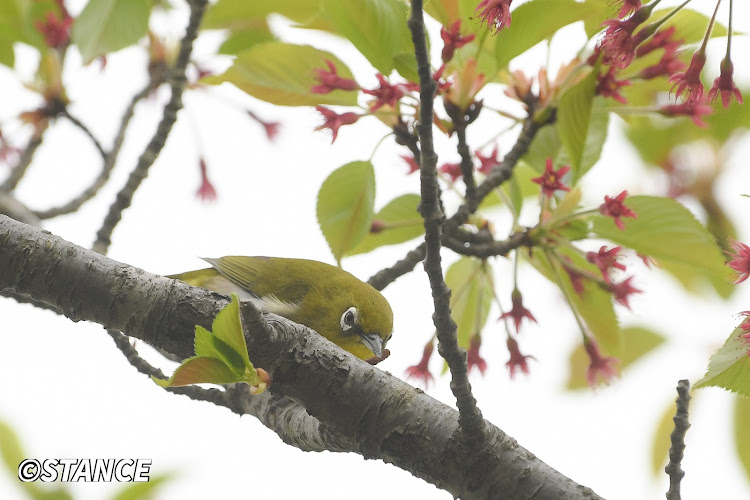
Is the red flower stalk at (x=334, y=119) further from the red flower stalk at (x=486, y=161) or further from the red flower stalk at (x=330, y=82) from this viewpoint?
the red flower stalk at (x=486, y=161)

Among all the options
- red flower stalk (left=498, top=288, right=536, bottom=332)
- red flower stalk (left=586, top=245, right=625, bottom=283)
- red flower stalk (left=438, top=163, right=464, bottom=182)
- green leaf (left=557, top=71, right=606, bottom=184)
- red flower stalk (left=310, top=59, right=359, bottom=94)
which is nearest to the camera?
green leaf (left=557, top=71, right=606, bottom=184)

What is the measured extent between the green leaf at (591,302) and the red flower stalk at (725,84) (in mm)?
1321

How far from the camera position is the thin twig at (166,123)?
4.17 metres

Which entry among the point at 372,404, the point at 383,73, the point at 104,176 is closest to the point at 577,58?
the point at 383,73

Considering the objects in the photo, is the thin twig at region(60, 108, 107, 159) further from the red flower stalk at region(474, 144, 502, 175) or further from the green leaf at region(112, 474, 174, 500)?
the green leaf at region(112, 474, 174, 500)

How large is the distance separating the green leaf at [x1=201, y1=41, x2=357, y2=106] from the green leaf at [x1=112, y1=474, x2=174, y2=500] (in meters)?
1.62

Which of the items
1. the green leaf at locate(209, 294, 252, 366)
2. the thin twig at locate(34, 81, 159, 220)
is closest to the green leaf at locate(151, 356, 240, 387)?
the green leaf at locate(209, 294, 252, 366)

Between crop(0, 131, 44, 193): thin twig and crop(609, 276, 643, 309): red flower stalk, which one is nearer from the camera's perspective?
crop(609, 276, 643, 309): red flower stalk

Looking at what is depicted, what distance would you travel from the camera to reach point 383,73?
323cm

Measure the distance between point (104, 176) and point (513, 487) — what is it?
10.4 ft

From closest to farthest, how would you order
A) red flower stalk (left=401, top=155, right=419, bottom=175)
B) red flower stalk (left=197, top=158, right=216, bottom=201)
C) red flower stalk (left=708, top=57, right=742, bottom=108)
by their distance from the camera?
red flower stalk (left=708, top=57, right=742, bottom=108), red flower stalk (left=401, top=155, right=419, bottom=175), red flower stalk (left=197, top=158, right=216, bottom=201)

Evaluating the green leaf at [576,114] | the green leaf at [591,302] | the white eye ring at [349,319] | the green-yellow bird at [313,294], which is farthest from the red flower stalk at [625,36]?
the white eye ring at [349,319]

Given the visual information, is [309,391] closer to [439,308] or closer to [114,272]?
[439,308]

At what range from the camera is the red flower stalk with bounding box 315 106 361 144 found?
11.5 feet
